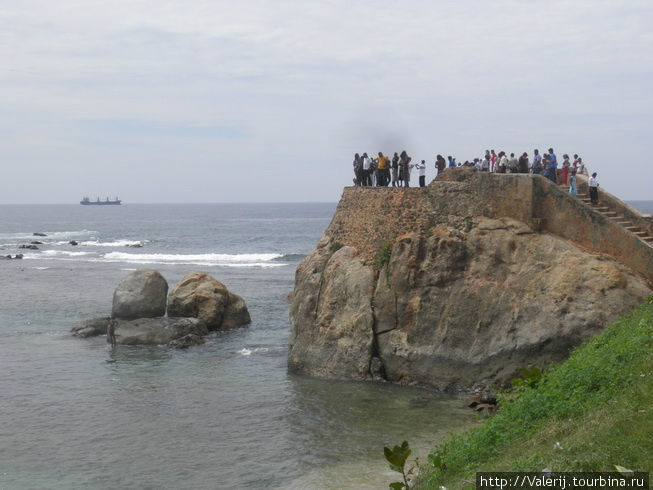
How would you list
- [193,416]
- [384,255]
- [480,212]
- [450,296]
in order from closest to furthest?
[193,416] < [450,296] < [480,212] < [384,255]

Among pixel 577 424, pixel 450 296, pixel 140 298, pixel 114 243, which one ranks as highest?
pixel 450 296

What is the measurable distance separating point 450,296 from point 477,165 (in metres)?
7.04

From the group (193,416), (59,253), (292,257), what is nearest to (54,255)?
(59,253)

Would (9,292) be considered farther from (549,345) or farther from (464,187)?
(549,345)

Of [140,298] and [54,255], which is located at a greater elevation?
[140,298]

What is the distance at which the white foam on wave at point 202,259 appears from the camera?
2440 inches

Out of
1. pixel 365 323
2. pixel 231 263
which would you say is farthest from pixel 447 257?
pixel 231 263

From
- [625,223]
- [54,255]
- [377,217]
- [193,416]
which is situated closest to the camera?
[193,416]

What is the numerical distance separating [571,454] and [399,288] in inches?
466

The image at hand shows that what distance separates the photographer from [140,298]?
97.0ft

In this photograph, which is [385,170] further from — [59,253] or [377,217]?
[59,253]

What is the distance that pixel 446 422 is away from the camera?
17.0 m

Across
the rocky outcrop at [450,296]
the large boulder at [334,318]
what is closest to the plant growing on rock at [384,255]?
the rocky outcrop at [450,296]

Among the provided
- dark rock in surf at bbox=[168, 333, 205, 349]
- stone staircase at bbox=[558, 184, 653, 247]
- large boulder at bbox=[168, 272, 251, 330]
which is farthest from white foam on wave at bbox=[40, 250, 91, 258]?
stone staircase at bbox=[558, 184, 653, 247]
